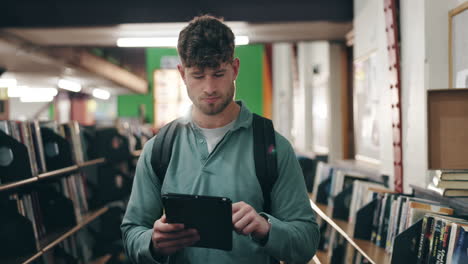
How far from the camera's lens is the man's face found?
1324mm

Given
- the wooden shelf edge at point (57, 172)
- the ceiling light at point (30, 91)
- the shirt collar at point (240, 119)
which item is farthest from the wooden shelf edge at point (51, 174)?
the ceiling light at point (30, 91)

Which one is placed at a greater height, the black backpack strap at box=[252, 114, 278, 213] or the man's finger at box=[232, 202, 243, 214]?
the black backpack strap at box=[252, 114, 278, 213]

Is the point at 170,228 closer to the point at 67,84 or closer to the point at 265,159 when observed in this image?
the point at 265,159

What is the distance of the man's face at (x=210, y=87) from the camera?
132cm

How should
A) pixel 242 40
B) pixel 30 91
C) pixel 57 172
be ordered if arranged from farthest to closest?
pixel 30 91, pixel 242 40, pixel 57 172

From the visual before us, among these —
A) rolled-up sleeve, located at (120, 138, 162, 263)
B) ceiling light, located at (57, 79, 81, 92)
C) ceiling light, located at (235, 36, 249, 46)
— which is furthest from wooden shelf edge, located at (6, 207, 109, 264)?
ceiling light, located at (57, 79, 81, 92)

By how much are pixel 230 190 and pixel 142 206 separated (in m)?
0.32

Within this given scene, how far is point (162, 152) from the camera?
1.40 m

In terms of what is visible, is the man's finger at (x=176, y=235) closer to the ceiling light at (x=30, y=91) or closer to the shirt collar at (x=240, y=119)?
the shirt collar at (x=240, y=119)

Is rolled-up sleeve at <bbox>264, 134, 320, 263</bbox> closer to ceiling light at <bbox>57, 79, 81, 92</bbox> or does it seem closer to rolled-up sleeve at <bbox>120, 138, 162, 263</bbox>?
rolled-up sleeve at <bbox>120, 138, 162, 263</bbox>

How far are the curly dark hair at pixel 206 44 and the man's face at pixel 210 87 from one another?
0.02 meters

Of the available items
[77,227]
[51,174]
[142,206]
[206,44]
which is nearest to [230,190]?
[142,206]

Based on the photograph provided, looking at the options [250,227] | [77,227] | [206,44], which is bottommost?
[77,227]

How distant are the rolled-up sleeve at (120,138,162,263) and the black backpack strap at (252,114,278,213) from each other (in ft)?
1.18
